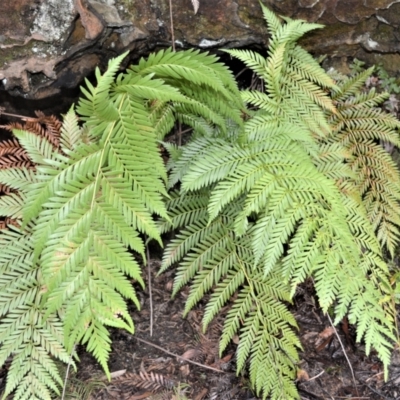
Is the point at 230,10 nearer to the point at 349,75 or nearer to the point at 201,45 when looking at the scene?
the point at 201,45

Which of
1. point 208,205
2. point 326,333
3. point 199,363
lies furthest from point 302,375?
point 208,205

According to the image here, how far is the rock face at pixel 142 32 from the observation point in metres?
2.77

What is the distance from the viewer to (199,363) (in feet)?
9.47

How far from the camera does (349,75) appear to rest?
11.3 ft

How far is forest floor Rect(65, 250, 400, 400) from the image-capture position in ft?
9.14

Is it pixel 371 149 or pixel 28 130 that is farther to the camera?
pixel 371 149

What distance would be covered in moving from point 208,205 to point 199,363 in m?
1.05

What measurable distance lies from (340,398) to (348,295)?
83 cm

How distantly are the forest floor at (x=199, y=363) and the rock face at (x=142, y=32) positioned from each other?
1.54 m

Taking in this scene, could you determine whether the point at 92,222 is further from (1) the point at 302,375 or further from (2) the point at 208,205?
(1) the point at 302,375

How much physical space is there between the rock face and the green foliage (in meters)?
0.28

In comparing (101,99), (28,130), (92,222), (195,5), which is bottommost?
(92,222)

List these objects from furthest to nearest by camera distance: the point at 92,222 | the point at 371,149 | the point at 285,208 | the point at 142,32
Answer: the point at 371,149 → the point at 142,32 → the point at 285,208 → the point at 92,222

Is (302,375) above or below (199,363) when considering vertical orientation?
below
